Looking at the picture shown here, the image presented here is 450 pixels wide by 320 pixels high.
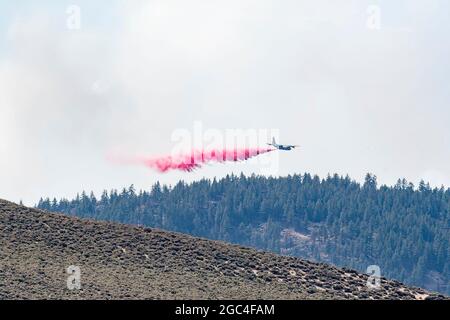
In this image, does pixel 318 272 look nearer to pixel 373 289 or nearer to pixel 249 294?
pixel 373 289

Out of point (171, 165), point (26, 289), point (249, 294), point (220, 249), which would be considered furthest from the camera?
point (171, 165)

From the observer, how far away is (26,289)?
11238 cm

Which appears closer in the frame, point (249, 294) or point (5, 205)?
point (249, 294)

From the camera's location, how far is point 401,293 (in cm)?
13662

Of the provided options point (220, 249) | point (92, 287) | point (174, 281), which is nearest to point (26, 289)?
point (92, 287)

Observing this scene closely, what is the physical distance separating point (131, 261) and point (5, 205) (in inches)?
778

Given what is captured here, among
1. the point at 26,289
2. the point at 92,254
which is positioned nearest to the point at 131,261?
the point at 92,254

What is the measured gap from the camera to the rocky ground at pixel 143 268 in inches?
4646

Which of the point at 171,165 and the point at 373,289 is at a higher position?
the point at 171,165

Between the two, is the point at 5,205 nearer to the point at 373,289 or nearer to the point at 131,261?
the point at 131,261

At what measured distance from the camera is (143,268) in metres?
131

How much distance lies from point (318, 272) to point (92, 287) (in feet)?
99.0

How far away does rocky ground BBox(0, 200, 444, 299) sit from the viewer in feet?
387
